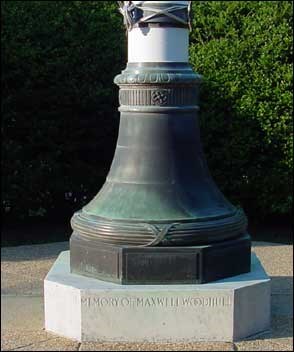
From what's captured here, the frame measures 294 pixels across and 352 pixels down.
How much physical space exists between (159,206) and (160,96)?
0.72 m

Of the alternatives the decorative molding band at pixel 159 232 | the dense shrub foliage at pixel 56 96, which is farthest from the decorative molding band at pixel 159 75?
the dense shrub foliage at pixel 56 96

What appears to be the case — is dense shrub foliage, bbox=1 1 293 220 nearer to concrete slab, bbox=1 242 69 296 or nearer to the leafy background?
the leafy background

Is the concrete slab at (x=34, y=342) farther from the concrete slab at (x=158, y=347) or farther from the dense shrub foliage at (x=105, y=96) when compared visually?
the dense shrub foliage at (x=105, y=96)

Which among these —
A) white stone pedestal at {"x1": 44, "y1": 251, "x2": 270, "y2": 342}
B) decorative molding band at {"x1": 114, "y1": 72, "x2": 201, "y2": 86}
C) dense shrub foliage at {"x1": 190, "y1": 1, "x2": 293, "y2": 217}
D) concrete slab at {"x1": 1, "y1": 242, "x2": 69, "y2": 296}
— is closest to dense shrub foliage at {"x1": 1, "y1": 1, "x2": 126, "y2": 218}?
concrete slab at {"x1": 1, "y1": 242, "x2": 69, "y2": 296}

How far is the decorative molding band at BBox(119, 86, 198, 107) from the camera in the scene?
5230 millimetres

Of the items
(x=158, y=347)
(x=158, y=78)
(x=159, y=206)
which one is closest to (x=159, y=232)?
(x=159, y=206)

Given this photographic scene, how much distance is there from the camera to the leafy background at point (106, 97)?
8906 mm

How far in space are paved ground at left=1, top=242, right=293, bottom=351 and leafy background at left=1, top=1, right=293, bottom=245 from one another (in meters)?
0.95

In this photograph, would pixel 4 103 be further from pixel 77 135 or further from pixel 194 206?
pixel 194 206

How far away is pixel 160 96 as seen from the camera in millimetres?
5230

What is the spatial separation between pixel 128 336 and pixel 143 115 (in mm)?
1444

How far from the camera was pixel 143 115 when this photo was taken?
208 inches

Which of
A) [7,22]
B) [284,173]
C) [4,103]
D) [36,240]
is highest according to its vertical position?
[7,22]

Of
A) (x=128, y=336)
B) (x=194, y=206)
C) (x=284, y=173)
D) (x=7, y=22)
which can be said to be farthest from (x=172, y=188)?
(x=7, y=22)
